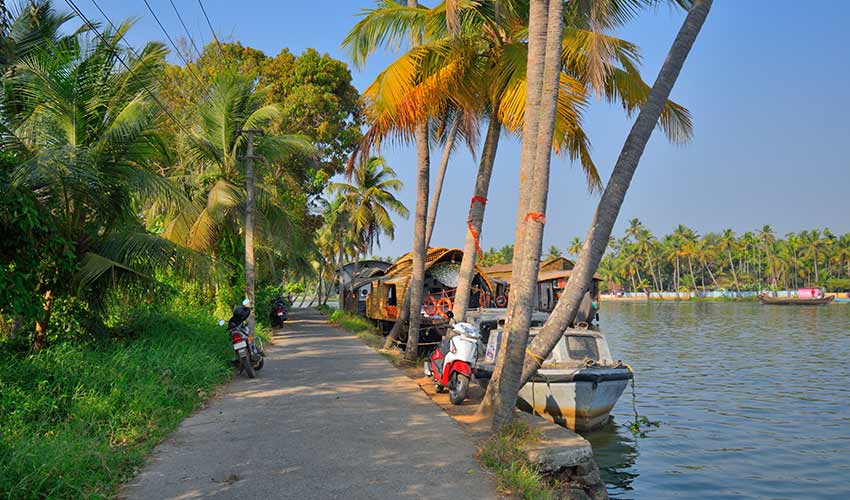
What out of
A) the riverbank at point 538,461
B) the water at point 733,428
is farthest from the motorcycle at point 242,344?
the water at point 733,428

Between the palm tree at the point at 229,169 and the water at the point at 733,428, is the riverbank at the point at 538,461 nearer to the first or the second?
the water at the point at 733,428

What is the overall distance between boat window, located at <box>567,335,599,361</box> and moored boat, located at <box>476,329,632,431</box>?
0.12 meters

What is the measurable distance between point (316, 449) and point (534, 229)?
366cm

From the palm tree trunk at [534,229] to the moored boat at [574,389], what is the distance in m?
3.16

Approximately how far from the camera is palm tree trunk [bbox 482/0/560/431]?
8.10 metres

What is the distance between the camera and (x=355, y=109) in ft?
94.6

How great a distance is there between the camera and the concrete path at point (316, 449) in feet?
19.1

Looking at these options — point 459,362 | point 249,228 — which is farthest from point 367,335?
point 459,362

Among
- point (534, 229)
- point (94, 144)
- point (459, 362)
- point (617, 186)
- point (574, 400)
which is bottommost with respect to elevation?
point (574, 400)

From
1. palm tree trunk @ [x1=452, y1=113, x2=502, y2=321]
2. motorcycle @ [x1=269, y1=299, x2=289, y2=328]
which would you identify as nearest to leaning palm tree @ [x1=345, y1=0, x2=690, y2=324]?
palm tree trunk @ [x1=452, y1=113, x2=502, y2=321]

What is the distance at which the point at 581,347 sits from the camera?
1273 centimetres

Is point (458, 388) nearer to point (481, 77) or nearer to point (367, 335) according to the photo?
point (481, 77)

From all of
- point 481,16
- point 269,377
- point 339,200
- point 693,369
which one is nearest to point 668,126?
point 481,16

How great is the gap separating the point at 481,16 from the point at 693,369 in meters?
16.2
